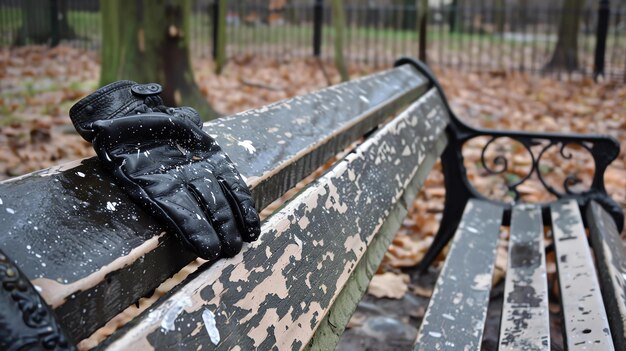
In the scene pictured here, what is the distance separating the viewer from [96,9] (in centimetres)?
1541

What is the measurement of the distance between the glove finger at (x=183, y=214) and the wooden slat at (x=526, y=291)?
0.98 meters

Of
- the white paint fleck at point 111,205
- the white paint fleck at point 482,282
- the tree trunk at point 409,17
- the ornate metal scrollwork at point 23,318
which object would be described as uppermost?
the tree trunk at point 409,17

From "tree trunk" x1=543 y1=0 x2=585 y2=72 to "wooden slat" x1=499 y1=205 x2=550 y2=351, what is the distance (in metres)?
9.30

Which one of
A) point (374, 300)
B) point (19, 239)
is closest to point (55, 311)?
point (19, 239)

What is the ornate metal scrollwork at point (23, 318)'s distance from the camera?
0.66m

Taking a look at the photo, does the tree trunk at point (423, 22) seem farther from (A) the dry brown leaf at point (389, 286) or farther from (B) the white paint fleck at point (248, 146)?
(B) the white paint fleck at point (248, 146)

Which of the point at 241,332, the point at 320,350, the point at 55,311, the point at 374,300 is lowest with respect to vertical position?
the point at 374,300

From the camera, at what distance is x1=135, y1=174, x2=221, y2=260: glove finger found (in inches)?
38.0

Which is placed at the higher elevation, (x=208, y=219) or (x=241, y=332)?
(x=208, y=219)

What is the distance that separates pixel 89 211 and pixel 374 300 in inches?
88.4

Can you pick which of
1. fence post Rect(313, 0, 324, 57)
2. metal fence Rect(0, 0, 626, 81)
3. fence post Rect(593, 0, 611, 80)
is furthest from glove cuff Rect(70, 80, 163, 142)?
fence post Rect(313, 0, 324, 57)

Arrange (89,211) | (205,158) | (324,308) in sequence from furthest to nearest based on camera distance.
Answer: (324,308), (205,158), (89,211)

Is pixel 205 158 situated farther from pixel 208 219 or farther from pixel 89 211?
pixel 89 211

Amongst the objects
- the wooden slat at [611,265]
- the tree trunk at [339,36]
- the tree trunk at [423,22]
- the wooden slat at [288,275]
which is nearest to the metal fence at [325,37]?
the tree trunk at [423,22]
